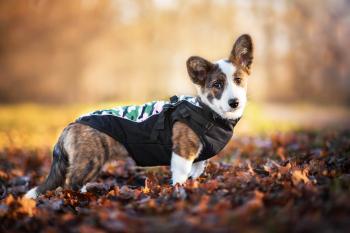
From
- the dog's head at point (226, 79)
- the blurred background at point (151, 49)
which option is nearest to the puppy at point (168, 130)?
the dog's head at point (226, 79)

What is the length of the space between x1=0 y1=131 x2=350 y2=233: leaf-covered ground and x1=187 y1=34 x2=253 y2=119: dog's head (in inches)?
34.3

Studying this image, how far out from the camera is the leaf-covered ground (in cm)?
348

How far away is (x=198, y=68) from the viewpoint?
584 cm

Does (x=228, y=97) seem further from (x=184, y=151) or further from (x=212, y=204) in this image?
(x=212, y=204)

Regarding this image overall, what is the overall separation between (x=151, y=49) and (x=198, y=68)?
18007 millimetres

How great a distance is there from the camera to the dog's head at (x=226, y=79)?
5512 mm

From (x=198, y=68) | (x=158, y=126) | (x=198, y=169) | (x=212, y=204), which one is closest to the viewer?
(x=212, y=204)

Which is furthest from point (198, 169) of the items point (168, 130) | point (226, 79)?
point (226, 79)

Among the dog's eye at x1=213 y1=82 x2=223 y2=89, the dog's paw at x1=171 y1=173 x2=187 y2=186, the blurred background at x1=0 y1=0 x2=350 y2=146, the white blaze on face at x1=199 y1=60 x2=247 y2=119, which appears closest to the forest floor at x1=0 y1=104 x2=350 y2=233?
the dog's paw at x1=171 y1=173 x2=187 y2=186

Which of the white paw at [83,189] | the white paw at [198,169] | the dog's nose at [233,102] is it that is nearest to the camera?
the dog's nose at [233,102]

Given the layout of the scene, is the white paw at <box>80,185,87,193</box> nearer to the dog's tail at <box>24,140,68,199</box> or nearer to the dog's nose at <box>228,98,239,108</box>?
the dog's tail at <box>24,140,68,199</box>

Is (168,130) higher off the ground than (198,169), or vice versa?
(168,130)

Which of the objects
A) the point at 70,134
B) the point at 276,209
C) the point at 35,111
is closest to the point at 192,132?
the point at 70,134

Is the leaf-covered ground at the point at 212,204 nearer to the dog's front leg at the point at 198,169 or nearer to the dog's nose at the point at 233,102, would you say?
the dog's front leg at the point at 198,169
